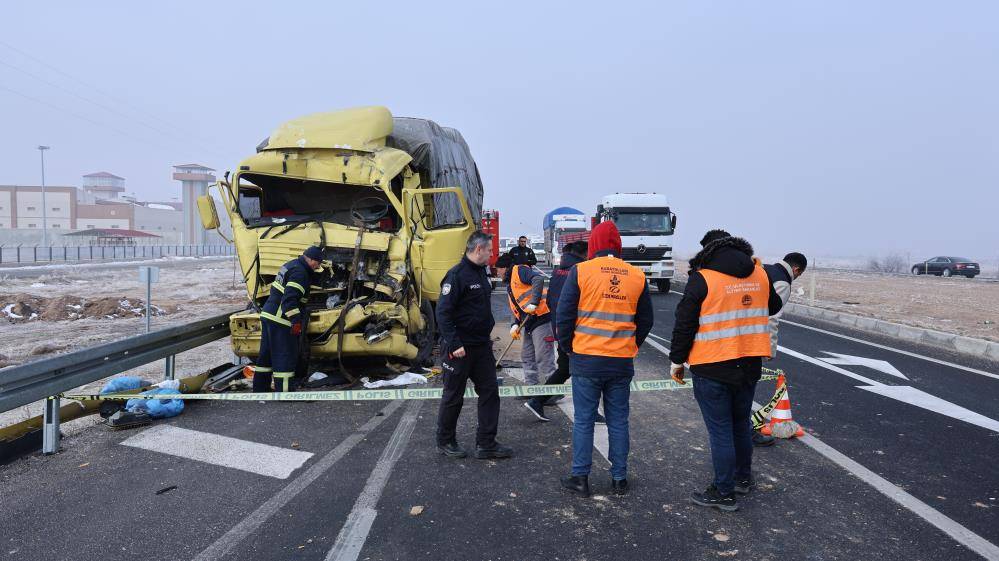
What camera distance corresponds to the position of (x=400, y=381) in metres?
6.84

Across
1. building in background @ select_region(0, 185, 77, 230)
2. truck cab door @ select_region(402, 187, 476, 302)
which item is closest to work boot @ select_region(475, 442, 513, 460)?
truck cab door @ select_region(402, 187, 476, 302)

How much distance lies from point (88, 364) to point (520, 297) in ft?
12.6

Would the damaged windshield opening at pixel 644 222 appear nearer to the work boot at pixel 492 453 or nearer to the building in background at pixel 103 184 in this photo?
the work boot at pixel 492 453

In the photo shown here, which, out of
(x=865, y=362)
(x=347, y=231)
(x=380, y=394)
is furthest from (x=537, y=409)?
(x=865, y=362)

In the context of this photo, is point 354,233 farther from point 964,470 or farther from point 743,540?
point 964,470

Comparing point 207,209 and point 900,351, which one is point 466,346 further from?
point 900,351

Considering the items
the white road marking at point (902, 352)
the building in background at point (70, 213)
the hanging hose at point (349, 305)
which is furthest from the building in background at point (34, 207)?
the white road marking at point (902, 352)

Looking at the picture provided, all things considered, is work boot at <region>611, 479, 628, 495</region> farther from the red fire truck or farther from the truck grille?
the truck grille

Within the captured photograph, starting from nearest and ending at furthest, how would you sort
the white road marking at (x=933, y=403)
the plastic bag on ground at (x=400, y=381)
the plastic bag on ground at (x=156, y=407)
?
the plastic bag on ground at (x=156, y=407) < the white road marking at (x=933, y=403) < the plastic bag on ground at (x=400, y=381)

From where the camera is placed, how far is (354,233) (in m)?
7.11

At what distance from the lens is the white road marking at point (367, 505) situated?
318cm

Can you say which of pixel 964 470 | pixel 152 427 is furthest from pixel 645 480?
pixel 152 427

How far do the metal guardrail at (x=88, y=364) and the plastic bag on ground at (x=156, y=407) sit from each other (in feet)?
1.10

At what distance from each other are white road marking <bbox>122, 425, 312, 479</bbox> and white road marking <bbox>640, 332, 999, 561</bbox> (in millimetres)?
4008
